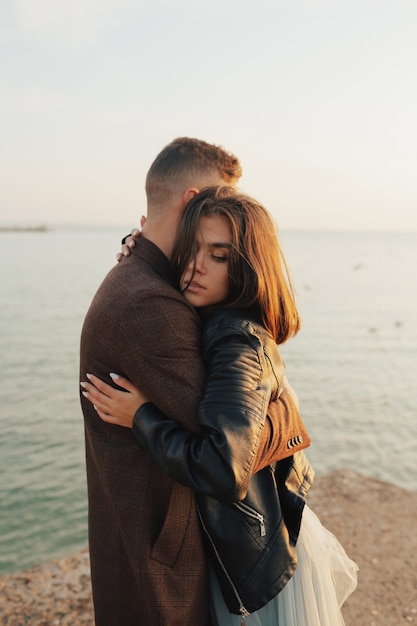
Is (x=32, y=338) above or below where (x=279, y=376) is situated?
below

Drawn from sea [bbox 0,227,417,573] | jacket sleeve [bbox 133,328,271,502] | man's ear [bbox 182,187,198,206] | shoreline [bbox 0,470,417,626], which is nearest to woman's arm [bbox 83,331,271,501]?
jacket sleeve [bbox 133,328,271,502]

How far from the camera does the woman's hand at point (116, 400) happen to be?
2.27 m

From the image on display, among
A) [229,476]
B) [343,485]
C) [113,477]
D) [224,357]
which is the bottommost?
[343,485]

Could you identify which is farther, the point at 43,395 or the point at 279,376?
the point at 43,395

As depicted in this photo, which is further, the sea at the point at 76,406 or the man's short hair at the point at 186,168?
the sea at the point at 76,406

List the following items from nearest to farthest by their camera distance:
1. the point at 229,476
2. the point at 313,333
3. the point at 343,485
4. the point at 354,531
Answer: the point at 229,476 → the point at 354,531 → the point at 343,485 → the point at 313,333

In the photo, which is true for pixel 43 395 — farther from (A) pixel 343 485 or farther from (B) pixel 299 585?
(B) pixel 299 585

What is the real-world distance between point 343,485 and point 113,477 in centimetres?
530

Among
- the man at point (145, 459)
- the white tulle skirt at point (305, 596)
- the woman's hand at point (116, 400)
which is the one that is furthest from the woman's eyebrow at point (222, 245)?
the white tulle skirt at point (305, 596)

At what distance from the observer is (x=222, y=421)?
6.49 feet

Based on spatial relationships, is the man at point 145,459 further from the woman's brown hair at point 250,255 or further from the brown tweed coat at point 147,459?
the woman's brown hair at point 250,255

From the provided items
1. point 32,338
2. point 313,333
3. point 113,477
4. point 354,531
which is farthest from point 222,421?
point 313,333

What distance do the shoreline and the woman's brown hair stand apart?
3206 millimetres

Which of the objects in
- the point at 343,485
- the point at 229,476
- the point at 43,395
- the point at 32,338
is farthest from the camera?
the point at 32,338
